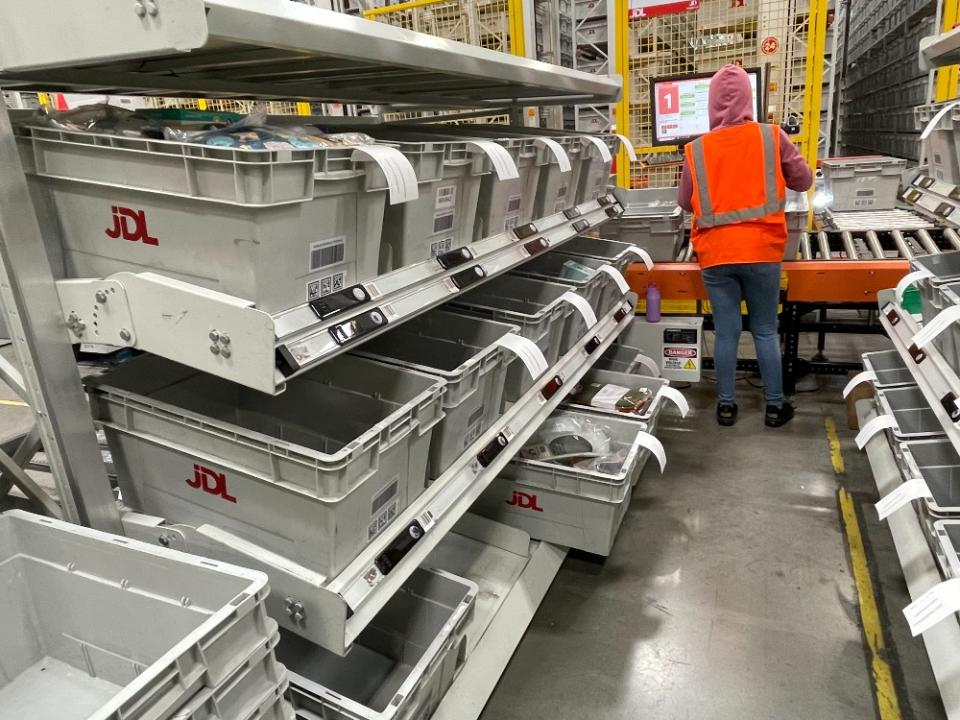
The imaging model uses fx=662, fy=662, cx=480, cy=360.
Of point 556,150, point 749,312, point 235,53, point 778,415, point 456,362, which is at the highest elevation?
point 235,53

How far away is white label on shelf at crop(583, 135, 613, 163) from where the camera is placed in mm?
2752

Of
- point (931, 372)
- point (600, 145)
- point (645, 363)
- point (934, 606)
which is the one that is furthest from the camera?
point (645, 363)

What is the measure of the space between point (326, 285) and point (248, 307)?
24 centimetres

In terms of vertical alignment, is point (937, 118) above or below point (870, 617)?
above

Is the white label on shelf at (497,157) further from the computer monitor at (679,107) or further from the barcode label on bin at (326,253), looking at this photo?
the computer monitor at (679,107)

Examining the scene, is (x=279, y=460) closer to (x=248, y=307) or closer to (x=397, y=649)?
(x=248, y=307)

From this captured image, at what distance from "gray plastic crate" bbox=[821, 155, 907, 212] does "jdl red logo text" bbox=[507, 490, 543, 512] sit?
3470mm

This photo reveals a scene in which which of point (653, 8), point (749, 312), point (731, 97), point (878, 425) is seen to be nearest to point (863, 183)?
point (749, 312)

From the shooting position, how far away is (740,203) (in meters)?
3.27

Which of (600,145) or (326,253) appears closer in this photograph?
(326,253)

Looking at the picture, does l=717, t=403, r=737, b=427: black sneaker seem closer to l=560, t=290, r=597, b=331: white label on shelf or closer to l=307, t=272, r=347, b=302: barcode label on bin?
l=560, t=290, r=597, b=331: white label on shelf

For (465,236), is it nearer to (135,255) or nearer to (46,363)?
(135,255)

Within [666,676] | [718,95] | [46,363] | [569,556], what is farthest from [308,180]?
[718,95]

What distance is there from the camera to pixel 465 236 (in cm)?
193
